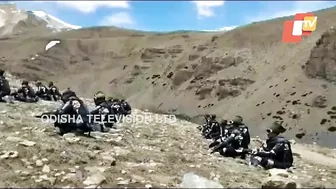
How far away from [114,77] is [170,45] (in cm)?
1439

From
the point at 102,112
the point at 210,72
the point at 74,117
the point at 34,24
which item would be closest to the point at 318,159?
the point at 102,112

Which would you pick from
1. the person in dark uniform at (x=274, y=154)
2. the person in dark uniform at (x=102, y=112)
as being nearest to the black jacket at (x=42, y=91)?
the person in dark uniform at (x=102, y=112)

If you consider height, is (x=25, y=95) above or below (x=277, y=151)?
above

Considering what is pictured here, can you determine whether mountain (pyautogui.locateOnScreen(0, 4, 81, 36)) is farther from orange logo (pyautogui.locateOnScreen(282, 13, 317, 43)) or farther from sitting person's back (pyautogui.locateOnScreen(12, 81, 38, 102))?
sitting person's back (pyautogui.locateOnScreen(12, 81, 38, 102))

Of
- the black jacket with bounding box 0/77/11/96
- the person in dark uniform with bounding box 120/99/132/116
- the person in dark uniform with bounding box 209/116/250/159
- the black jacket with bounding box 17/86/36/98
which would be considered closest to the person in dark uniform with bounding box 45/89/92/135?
the person in dark uniform with bounding box 209/116/250/159

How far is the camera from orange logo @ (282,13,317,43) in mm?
75250

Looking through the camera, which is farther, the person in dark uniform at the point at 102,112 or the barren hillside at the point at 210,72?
the barren hillside at the point at 210,72

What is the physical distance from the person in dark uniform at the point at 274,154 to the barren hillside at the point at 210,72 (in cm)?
2577

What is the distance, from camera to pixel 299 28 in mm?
79125

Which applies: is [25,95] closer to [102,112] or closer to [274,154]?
[102,112]

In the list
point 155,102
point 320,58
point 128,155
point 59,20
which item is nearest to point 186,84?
point 155,102

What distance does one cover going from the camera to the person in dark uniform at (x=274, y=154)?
43.9ft

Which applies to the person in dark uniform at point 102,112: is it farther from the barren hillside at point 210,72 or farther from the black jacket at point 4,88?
the barren hillside at point 210,72

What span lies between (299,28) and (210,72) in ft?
54.6
